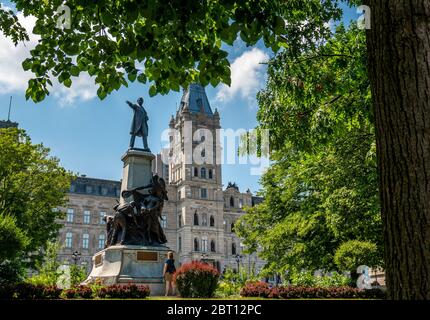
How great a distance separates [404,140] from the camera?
3.28 metres

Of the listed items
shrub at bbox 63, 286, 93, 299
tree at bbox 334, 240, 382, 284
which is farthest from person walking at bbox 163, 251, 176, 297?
tree at bbox 334, 240, 382, 284

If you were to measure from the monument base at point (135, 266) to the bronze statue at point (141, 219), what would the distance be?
1.79 feet

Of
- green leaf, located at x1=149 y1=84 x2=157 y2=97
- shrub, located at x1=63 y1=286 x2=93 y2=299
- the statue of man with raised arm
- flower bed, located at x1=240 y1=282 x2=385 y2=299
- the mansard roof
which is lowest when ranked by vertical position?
flower bed, located at x1=240 y1=282 x2=385 y2=299

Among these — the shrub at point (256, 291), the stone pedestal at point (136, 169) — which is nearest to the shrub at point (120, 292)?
the shrub at point (256, 291)

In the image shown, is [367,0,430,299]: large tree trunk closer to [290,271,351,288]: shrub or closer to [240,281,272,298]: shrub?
[240,281,272,298]: shrub

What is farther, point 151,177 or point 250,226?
point 250,226

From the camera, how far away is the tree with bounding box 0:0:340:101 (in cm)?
626

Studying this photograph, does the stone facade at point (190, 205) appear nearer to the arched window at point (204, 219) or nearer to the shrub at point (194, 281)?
the arched window at point (204, 219)

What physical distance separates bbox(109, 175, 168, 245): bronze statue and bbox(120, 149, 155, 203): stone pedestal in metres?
1.33

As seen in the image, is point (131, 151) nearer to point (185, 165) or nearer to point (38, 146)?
point (38, 146)

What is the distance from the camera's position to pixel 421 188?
10.5ft

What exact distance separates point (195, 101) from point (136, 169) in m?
75.7
